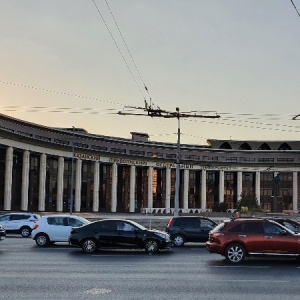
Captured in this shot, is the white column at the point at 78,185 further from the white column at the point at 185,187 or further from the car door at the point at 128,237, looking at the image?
the car door at the point at 128,237

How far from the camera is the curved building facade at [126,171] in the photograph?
8488 cm

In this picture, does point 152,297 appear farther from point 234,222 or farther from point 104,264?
point 234,222

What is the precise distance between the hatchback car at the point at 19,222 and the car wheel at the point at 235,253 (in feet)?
69.1

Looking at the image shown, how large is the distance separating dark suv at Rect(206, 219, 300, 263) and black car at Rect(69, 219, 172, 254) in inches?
159

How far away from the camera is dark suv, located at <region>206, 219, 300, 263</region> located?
23.2 metres

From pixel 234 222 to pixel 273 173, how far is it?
95.5 m

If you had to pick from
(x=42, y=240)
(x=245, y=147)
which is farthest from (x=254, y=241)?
(x=245, y=147)

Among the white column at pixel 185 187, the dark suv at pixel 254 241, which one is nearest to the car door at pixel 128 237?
the dark suv at pixel 254 241

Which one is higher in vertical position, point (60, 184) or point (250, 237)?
point (60, 184)

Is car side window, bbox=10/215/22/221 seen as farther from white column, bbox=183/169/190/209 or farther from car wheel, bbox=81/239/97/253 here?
white column, bbox=183/169/190/209

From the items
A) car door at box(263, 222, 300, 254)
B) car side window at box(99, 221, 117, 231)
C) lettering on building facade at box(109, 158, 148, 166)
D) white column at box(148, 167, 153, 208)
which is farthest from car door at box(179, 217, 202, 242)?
white column at box(148, 167, 153, 208)

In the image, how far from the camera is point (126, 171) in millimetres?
109812

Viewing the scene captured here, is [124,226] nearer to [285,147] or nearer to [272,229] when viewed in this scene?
[272,229]

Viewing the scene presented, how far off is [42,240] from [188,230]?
7908 mm
